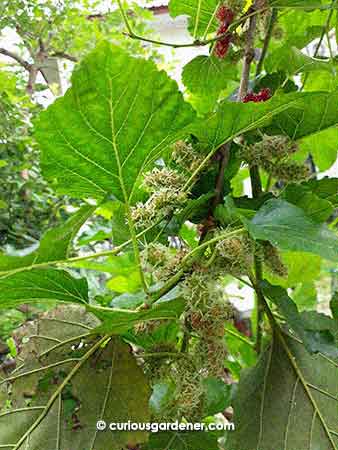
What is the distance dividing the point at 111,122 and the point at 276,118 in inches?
6.5

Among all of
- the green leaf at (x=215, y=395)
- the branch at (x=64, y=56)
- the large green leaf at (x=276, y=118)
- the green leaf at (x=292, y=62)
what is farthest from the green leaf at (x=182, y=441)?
the branch at (x=64, y=56)

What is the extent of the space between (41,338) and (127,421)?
0.33 feet

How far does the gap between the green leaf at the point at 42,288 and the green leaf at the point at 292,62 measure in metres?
0.29

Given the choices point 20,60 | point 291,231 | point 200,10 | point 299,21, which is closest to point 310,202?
point 291,231

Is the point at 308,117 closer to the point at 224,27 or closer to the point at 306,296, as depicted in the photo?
the point at 224,27

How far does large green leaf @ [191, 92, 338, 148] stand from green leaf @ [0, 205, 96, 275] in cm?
9

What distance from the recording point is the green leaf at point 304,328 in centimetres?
33

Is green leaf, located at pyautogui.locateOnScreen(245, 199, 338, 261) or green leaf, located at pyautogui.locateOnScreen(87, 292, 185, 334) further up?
green leaf, located at pyautogui.locateOnScreen(245, 199, 338, 261)

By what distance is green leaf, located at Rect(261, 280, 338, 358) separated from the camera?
1.10 ft

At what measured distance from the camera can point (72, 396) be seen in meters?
0.39

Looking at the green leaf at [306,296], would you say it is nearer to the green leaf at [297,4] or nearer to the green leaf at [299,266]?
the green leaf at [299,266]

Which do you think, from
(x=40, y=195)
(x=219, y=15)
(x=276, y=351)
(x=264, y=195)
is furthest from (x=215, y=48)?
(x=40, y=195)

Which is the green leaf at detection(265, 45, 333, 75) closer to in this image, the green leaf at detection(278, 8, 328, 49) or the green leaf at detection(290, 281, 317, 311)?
the green leaf at detection(278, 8, 328, 49)

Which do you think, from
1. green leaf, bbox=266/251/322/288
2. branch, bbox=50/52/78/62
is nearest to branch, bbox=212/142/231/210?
green leaf, bbox=266/251/322/288
